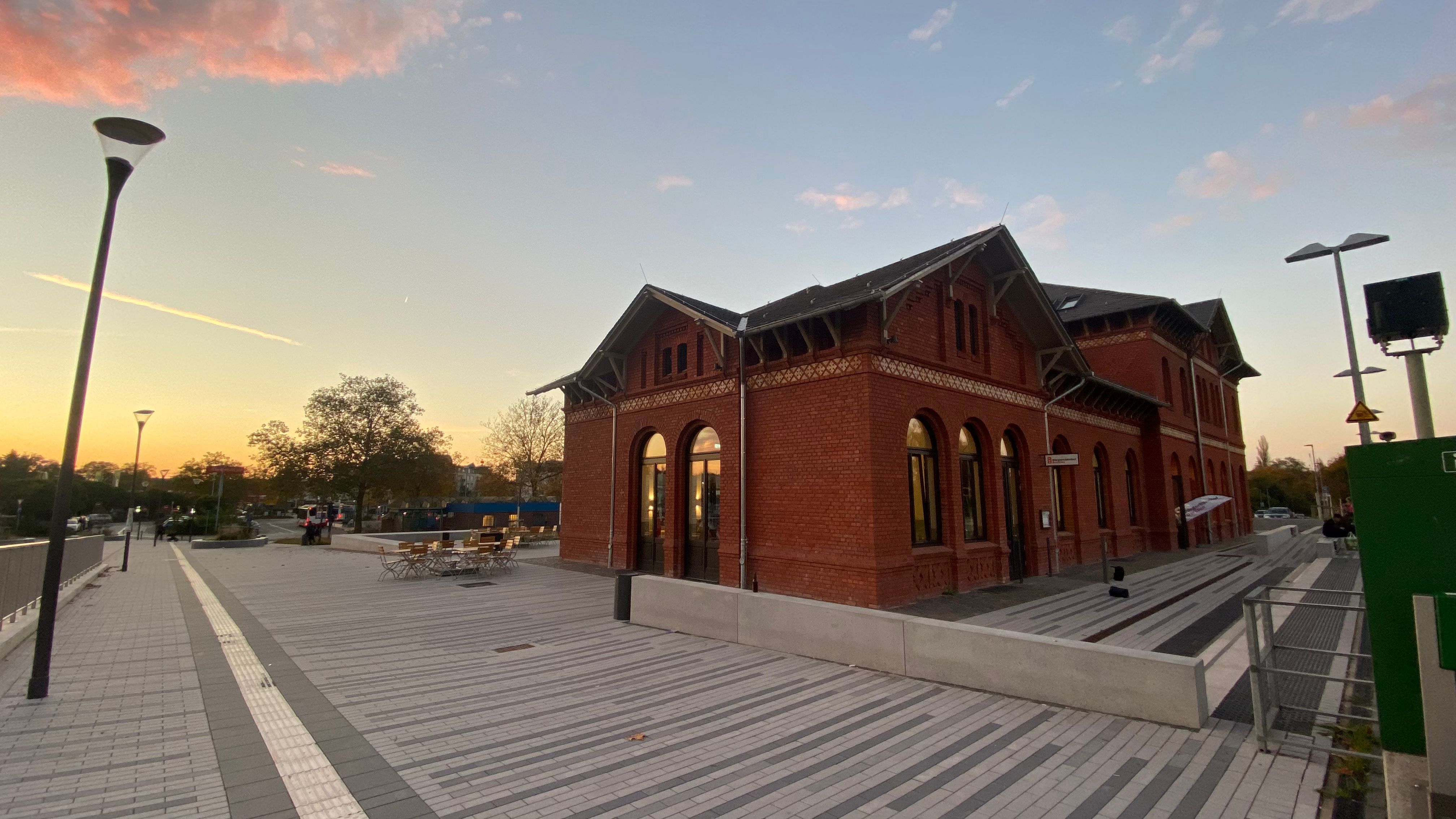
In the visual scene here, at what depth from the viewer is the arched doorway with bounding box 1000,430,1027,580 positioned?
1407 centimetres

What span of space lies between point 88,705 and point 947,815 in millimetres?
8054

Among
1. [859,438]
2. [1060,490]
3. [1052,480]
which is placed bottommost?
[1060,490]

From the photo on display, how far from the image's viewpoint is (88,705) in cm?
598

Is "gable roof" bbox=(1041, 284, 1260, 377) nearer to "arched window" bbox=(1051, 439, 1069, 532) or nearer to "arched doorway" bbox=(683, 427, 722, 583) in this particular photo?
"arched window" bbox=(1051, 439, 1069, 532)

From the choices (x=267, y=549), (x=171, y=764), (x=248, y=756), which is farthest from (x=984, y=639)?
(x=267, y=549)

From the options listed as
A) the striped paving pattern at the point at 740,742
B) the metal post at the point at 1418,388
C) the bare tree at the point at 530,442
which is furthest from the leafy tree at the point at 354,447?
the metal post at the point at 1418,388

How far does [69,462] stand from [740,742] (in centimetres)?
752

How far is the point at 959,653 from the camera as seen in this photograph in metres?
6.57

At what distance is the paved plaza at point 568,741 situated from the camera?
4.07 m

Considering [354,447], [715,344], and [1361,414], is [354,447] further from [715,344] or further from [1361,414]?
[1361,414]

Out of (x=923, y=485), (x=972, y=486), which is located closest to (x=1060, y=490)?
(x=972, y=486)

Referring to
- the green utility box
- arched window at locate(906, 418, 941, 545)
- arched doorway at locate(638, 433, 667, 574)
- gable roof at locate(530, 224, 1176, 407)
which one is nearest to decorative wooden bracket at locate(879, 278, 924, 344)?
gable roof at locate(530, 224, 1176, 407)

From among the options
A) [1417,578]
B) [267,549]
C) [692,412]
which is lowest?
[267,549]

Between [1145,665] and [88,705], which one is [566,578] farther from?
[1145,665]
